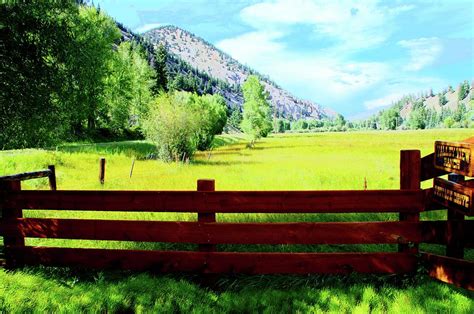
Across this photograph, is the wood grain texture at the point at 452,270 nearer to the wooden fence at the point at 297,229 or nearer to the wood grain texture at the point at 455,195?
the wooden fence at the point at 297,229

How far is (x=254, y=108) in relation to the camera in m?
79.8

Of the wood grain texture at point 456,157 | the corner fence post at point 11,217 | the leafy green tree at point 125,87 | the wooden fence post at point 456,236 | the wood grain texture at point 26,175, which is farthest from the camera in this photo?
the leafy green tree at point 125,87

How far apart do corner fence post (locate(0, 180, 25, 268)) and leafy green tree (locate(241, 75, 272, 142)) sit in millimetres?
73085

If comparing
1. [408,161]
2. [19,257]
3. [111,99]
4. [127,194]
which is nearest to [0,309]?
[19,257]

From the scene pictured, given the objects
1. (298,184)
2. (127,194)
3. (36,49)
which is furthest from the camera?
(298,184)

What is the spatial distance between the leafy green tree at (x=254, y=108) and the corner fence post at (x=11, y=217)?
73.1 m

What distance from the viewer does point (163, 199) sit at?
21.1 feet

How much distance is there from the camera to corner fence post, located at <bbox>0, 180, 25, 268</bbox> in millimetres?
7043

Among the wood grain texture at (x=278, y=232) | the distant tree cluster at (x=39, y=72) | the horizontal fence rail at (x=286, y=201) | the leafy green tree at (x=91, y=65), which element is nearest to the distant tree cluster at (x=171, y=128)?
the leafy green tree at (x=91, y=65)

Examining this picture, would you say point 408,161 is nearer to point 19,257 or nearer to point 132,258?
point 132,258

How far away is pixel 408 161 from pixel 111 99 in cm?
6871

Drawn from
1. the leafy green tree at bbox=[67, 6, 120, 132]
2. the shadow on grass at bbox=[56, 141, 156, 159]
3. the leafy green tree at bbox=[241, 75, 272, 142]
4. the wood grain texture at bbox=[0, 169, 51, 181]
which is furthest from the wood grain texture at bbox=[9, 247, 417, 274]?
the leafy green tree at bbox=[241, 75, 272, 142]

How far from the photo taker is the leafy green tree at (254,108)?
79750 millimetres

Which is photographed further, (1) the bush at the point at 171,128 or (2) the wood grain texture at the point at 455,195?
(1) the bush at the point at 171,128
